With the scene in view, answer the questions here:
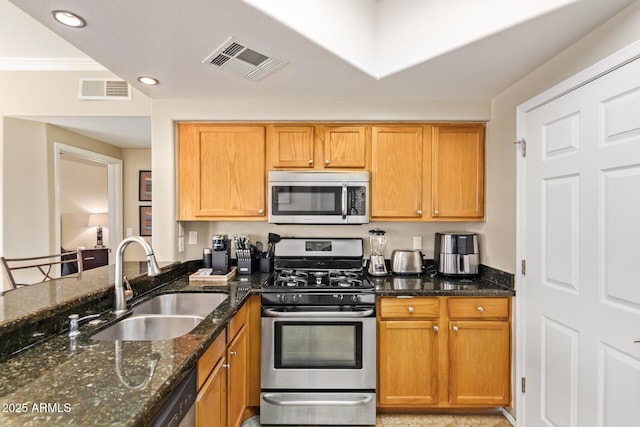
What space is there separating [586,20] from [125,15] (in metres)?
2.08

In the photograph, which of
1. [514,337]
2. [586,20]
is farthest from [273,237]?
[586,20]

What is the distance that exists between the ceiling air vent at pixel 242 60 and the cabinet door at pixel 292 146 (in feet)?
1.86

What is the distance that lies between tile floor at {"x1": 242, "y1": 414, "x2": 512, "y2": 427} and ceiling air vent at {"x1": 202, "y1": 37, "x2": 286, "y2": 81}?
2.32 meters

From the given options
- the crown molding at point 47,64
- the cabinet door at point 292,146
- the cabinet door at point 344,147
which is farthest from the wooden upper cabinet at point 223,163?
the crown molding at point 47,64

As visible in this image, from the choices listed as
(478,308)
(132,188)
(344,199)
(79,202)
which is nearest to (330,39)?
(344,199)

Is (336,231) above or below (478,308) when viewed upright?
above

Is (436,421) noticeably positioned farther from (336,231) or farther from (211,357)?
(211,357)

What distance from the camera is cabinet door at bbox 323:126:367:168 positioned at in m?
2.54

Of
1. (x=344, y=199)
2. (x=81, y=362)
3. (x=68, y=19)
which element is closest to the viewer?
(x=81, y=362)

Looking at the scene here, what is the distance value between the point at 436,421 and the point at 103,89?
3.82 meters

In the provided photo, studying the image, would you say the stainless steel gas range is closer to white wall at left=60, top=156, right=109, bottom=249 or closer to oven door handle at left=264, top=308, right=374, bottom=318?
oven door handle at left=264, top=308, right=374, bottom=318

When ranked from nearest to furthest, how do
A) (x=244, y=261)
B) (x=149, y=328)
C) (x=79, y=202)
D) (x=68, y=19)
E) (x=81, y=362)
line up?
1. (x=81, y=362)
2. (x=68, y=19)
3. (x=149, y=328)
4. (x=244, y=261)
5. (x=79, y=202)

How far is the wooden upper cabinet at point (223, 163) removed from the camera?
2537 millimetres

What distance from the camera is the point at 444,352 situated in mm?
2176
